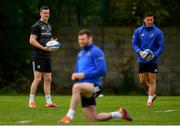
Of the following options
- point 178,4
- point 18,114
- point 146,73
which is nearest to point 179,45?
point 178,4

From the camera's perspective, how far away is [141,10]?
27.8 metres

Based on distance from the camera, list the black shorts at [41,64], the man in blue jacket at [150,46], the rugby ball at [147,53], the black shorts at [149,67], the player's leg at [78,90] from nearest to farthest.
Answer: the player's leg at [78,90], the black shorts at [41,64], the rugby ball at [147,53], the man in blue jacket at [150,46], the black shorts at [149,67]

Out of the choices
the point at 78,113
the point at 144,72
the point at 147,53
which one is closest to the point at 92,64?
the point at 78,113

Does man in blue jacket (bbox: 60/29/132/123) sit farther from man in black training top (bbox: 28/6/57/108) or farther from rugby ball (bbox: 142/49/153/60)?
rugby ball (bbox: 142/49/153/60)

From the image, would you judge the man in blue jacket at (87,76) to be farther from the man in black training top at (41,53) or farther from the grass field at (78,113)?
the man in black training top at (41,53)

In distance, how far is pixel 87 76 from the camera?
12.1m

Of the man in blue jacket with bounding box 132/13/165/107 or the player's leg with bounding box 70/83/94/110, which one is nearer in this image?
the player's leg with bounding box 70/83/94/110

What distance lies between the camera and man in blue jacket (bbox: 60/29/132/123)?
474 inches

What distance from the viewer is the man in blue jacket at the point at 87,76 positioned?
1204cm

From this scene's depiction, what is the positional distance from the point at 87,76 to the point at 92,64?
0.24 meters

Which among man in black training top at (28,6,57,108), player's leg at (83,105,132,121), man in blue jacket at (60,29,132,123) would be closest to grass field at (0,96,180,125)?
player's leg at (83,105,132,121)

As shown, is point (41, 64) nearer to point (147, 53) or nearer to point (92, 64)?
point (147, 53)

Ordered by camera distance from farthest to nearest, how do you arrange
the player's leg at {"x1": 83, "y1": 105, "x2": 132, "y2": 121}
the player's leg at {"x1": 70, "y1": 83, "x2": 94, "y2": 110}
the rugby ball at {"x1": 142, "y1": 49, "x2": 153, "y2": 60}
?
1. the rugby ball at {"x1": 142, "y1": 49, "x2": 153, "y2": 60}
2. the player's leg at {"x1": 83, "y1": 105, "x2": 132, "y2": 121}
3. the player's leg at {"x1": 70, "y1": 83, "x2": 94, "y2": 110}

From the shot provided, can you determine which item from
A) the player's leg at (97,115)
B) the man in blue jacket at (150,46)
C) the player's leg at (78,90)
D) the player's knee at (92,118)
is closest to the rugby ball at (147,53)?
the man in blue jacket at (150,46)
